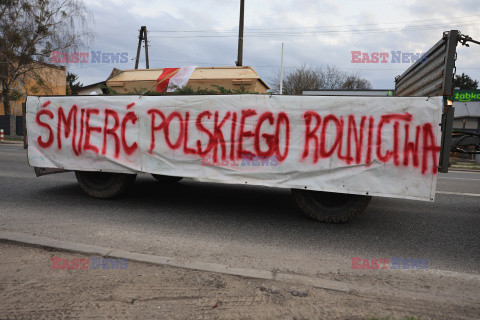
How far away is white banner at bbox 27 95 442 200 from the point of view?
4.07 m

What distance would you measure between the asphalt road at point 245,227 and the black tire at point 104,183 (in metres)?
0.15

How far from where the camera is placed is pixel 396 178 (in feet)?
13.6

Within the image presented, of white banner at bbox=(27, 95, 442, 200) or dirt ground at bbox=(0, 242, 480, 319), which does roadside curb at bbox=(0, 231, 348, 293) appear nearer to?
dirt ground at bbox=(0, 242, 480, 319)

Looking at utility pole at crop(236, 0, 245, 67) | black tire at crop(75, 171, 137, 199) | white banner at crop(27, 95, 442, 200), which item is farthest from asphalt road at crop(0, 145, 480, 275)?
utility pole at crop(236, 0, 245, 67)

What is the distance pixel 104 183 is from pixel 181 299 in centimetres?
374

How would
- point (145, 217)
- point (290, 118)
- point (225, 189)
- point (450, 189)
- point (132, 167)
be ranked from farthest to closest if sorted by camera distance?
point (450, 189)
point (225, 189)
point (132, 167)
point (145, 217)
point (290, 118)

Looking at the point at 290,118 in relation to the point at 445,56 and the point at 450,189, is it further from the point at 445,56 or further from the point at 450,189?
the point at 450,189

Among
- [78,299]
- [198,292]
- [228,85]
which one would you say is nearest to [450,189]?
[228,85]

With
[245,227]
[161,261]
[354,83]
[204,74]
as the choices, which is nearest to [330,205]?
[245,227]

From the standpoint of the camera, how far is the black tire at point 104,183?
5629 mm

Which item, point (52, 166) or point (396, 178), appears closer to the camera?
point (396, 178)

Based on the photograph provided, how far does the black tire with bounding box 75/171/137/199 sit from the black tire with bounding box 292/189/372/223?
291 cm

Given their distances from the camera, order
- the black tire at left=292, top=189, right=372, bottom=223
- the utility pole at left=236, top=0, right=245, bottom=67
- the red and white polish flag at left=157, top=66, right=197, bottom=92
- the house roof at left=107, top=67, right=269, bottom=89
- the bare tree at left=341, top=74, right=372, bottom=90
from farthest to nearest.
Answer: the bare tree at left=341, top=74, right=372, bottom=90 → the utility pole at left=236, top=0, right=245, bottom=67 → the red and white polish flag at left=157, top=66, right=197, bottom=92 → the house roof at left=107, top=67, right=269, bottom=89 → the black tire at left=292, top=189, right=372, bottom=223

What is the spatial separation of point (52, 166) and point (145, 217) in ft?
7.19
